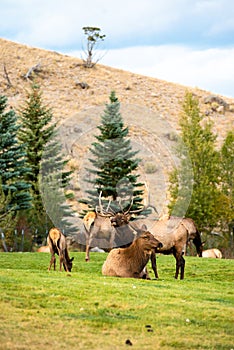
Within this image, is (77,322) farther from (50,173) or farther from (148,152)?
(148,152)

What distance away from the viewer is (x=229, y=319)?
10.9 metres

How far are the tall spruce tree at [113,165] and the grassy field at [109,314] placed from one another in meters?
24.8

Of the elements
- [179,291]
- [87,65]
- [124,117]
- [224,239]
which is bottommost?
[224,239]

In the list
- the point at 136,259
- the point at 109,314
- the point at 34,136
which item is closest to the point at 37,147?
the point at 34,136

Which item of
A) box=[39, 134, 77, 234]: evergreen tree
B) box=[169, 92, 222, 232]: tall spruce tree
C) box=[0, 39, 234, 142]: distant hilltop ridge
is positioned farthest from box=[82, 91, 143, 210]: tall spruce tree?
box=[0, 39, 234, 142]: distant hilltop ridge

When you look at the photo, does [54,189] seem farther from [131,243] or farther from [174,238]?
[174,238]

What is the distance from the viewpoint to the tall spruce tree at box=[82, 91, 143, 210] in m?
39.6

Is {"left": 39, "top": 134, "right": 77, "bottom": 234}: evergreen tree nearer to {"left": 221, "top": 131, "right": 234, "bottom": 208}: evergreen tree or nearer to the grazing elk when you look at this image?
{"left": 221, "top": 131, "right": 234, "bottom": 208}: evergreen tree

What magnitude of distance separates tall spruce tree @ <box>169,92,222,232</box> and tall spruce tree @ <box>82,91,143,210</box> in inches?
111

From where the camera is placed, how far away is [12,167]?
37.8m

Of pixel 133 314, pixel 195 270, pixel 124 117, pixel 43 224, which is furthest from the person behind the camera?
pixel 124 117

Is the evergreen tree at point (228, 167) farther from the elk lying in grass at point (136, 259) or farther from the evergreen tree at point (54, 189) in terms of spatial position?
the elk lying in grass at point (136, 259)

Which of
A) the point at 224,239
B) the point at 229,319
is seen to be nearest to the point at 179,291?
the point at 229,319

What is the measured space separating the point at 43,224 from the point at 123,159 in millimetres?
6354
